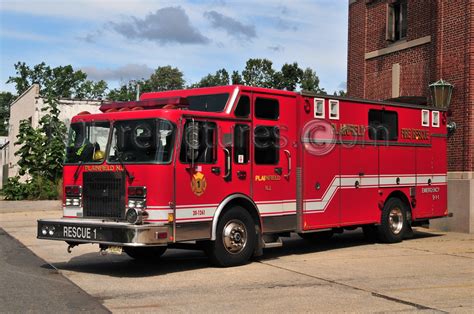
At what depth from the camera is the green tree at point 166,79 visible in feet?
290

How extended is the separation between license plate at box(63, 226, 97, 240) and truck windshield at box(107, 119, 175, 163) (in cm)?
114

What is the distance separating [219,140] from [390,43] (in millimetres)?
11759

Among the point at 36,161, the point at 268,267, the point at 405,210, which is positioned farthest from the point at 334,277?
the point at 36,161

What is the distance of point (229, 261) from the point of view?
1000cm

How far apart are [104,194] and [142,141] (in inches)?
41.6

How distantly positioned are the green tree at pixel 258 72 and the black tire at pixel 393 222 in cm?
6130

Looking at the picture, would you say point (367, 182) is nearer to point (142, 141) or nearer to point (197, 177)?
point (197, 177)

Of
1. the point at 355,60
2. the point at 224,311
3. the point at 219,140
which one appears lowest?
the point at 224,311

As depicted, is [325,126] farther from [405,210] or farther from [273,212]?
[405,210]

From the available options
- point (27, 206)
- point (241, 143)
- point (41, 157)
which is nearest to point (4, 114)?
point (41, 157)

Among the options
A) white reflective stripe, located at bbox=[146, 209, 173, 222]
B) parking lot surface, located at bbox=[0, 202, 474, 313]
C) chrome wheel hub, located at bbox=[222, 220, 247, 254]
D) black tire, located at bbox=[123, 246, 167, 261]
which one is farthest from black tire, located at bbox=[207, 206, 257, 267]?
black tire, located at bbox=[123, 246, 167, 261]

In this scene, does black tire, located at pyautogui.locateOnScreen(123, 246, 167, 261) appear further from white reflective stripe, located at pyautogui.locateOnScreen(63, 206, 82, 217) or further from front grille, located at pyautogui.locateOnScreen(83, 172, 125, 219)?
front grille, located at pyautogui.locateOnScreen(83, 172, 125, 219)

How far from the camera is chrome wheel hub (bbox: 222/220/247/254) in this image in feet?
32.6

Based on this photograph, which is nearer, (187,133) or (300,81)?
(187,133)
